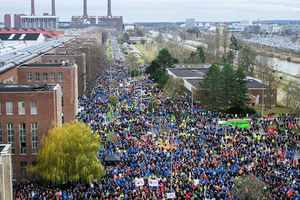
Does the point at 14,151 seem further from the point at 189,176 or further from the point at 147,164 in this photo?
the point at 189,176

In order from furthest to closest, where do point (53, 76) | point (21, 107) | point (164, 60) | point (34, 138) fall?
point (164, 60)
point (53, 76)
point (34, 138)
point (21, 107)

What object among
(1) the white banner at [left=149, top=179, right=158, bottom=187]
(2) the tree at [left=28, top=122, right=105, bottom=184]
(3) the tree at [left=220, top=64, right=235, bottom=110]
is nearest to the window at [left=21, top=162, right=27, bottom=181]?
(2) the tree at [left=28, top=122, right=105, bottom=184]

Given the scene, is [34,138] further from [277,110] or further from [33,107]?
[277,110]

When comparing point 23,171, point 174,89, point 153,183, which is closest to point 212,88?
point 174,89

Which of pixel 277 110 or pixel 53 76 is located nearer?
pixel 53 76

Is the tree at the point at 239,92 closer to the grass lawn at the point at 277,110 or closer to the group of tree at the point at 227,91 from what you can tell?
the group of tree at the point at 227,91

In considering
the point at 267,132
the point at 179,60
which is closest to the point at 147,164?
the point at 267,132

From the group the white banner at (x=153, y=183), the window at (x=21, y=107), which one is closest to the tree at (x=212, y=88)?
the white banner at (x=153, y=183)
